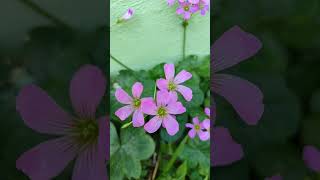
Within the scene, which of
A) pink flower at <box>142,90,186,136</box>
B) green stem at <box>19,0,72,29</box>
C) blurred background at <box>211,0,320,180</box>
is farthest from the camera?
pink flower at <box>142,90,186,136</box>

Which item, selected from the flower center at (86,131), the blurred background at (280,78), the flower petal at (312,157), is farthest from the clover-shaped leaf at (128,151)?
the flower petal at (312,157)

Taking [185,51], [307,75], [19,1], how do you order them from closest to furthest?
[19,1]
[307,75]
[185,51]

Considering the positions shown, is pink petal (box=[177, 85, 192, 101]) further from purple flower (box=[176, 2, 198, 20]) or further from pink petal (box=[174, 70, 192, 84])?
purple flower (box=[176, 2, 198, 20])

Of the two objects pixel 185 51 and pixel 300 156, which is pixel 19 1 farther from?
pixel 300 156

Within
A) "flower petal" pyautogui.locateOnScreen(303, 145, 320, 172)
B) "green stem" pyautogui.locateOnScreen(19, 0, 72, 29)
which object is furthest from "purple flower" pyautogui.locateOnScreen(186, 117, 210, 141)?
"green stem" pyautogui.locateOnScreen(19, 0, 72, 29)

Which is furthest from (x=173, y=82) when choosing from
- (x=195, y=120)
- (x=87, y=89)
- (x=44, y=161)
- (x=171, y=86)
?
(x=44, y=161)

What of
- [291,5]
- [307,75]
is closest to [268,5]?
[291,5]

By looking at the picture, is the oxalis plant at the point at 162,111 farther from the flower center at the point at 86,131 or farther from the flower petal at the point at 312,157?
the flower petal at the point at 312,157
